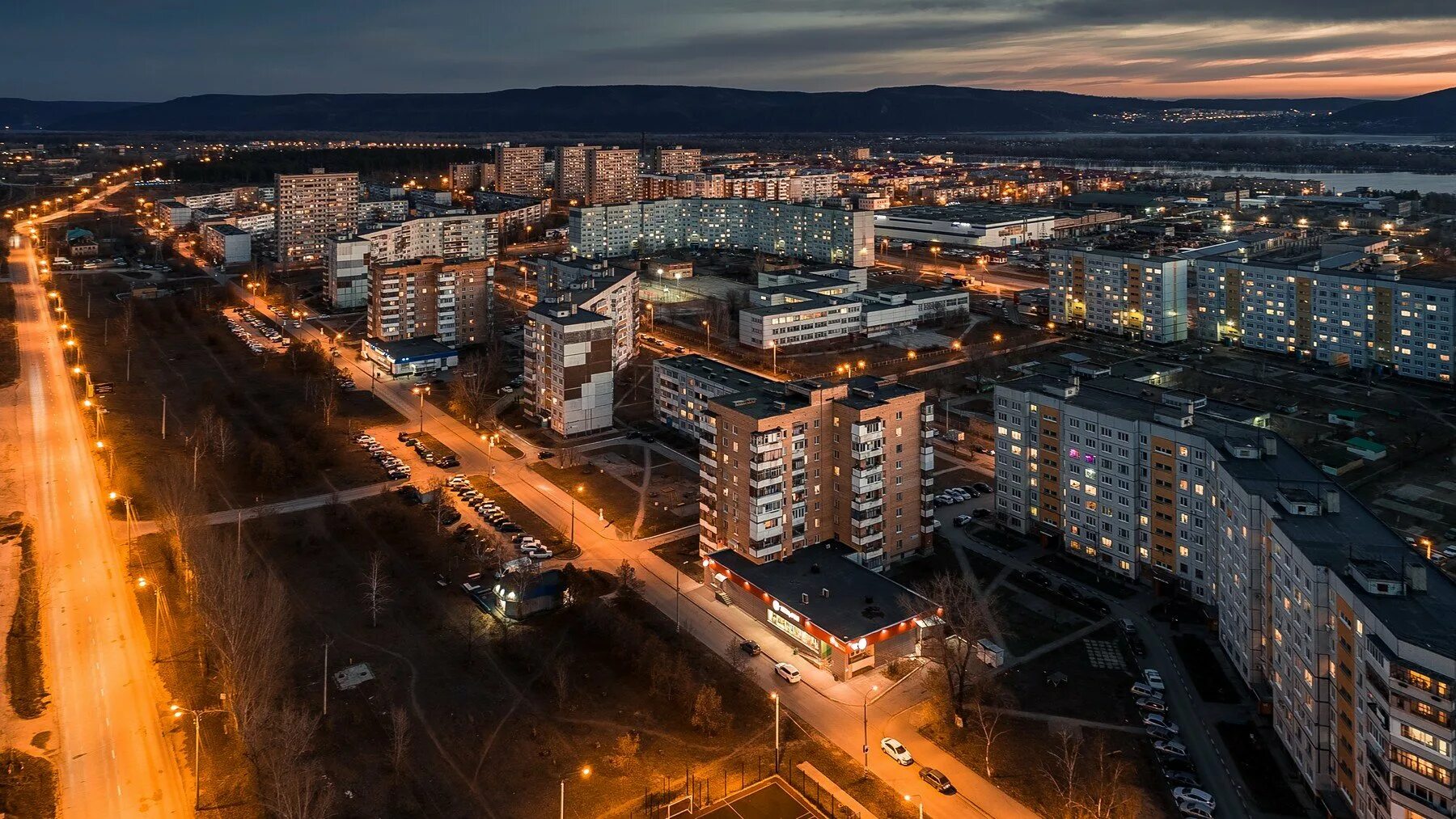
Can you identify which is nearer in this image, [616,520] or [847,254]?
[616,520]

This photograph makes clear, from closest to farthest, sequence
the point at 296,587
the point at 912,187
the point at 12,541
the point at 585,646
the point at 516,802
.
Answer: the point at 516,802, the point at 585,646, the point at 296,587, the point at 12,541, the point at 912,187

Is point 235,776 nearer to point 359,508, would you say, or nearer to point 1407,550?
point 359,508

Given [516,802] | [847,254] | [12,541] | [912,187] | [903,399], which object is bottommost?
[516,802]

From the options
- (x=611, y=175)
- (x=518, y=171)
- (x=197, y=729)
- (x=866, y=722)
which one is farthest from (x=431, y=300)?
(x=518, y=171)

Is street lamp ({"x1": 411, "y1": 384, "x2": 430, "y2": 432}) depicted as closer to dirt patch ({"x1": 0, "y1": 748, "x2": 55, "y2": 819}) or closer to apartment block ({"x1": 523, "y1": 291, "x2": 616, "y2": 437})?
apartment block ({"x1": 523, "y1": 291, "x2": 616, "y2": 437})

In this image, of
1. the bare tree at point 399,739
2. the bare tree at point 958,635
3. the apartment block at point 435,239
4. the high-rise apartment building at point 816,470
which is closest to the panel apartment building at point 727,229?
the apartment block at point 435,239

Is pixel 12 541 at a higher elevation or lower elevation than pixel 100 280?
lower

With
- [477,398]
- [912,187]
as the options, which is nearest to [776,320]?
[477,398]

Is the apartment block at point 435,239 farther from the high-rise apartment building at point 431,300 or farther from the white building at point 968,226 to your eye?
the white building at point 968,226
